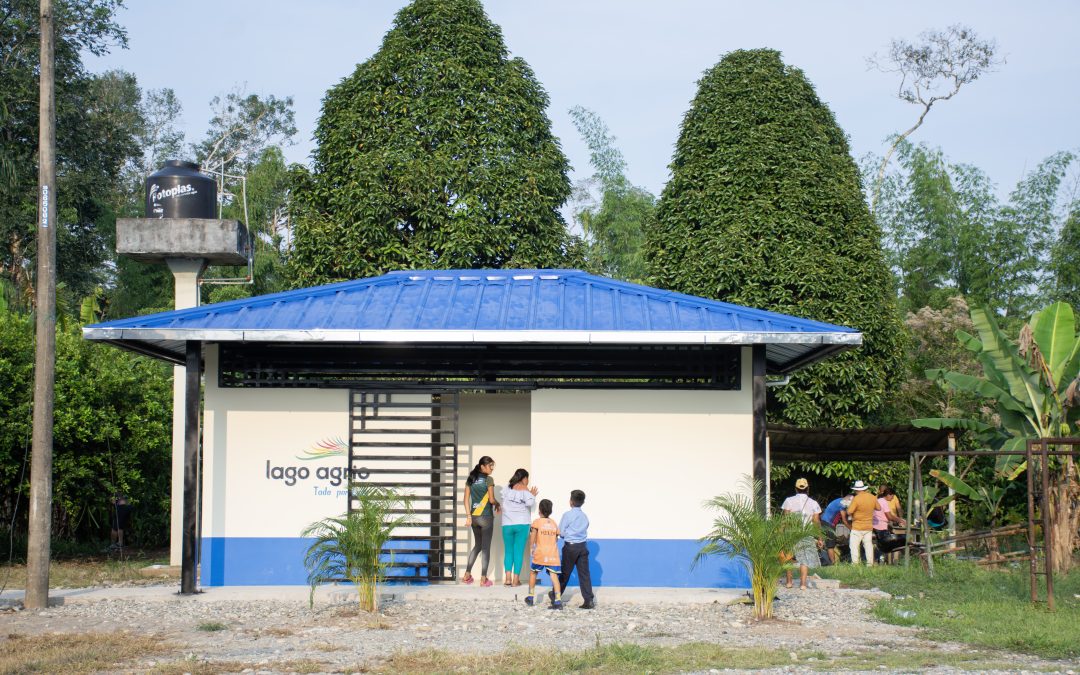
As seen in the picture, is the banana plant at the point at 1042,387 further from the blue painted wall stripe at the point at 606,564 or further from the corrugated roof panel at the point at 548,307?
Answer: the corrugated roof panel at the point at 548,307

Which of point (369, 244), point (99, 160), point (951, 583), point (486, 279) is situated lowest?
point (951, 583)

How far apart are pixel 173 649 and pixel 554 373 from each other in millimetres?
5719

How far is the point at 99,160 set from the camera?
31422 millimetres

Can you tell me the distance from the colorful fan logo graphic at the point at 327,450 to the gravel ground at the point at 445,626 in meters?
1.92

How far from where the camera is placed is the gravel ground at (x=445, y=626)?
32.0 ft

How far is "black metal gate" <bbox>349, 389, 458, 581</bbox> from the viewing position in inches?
541

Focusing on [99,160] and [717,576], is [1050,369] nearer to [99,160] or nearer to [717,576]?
[717,576]

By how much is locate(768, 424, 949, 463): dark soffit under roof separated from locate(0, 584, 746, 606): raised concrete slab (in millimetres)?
5171

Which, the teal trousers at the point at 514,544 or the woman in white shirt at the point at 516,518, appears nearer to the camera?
the woman in white shirt at the point at 516,518

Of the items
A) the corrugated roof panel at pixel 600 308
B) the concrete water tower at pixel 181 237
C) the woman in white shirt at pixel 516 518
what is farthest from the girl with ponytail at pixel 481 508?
the concrete water tower at pixel 181 237

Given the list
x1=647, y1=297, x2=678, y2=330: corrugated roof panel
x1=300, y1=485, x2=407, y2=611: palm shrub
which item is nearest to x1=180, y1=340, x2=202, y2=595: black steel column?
x1=300, y1=485, x2=407, y2=611: palm shrub

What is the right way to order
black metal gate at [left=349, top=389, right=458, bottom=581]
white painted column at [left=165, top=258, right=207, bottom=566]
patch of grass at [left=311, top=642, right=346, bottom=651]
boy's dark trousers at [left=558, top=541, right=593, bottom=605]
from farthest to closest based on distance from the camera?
white painted column at [left=165, top=258, right=207, bottom=566] < black metal gate at [left=349, top=389, right=458, bottom=581] < boy's dark trousers at [left=558, top=541, right=593, bottom=605] < patch of grass at [left=311, top=642, right=346, bottom=651]

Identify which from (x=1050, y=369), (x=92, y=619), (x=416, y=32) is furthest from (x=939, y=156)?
(x=92, y=619)

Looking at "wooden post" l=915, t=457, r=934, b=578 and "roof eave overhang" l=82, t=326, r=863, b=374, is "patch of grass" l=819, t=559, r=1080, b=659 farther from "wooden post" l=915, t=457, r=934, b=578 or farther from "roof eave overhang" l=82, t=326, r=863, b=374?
"roof eave overhang" l=82, t=326, r=863, b=374
